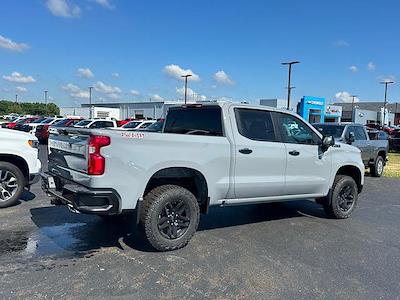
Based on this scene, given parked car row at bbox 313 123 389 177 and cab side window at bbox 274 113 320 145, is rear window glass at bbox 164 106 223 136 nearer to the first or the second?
cab side window at bbox 274 113 320 145

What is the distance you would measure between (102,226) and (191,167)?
1900 millimetres

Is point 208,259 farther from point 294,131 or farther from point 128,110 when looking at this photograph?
point 128,110

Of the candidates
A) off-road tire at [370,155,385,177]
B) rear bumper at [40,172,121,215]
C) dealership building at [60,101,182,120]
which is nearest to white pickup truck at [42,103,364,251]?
rear bumper at [40,172,121,215]

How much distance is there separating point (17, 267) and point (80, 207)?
913mm

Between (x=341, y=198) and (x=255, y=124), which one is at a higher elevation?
(x=255, y=124)

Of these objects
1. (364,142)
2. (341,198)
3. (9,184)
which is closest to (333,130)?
(364,142)

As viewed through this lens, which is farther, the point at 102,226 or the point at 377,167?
the point at 377,167

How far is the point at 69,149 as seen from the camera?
4.91 m

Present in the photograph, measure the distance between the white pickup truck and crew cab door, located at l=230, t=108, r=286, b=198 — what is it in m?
0.01

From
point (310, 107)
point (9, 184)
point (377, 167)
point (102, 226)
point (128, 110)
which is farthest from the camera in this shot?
point (128, 110)

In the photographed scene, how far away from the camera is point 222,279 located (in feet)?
13.7

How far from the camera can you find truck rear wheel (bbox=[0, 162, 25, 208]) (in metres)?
6.91

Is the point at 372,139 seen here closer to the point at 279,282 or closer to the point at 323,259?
the point at 323,259

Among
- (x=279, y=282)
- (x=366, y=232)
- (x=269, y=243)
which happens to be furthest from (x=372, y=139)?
(x=279, y=282)
